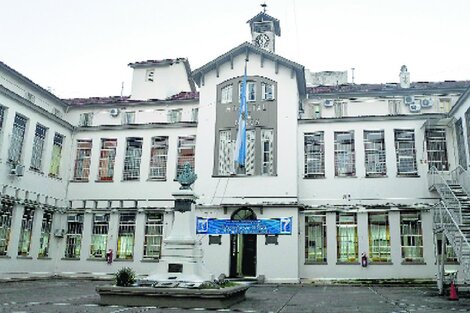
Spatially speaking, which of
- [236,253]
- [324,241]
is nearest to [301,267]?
[324,241]

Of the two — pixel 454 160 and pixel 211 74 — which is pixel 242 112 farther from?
pixel 454 160

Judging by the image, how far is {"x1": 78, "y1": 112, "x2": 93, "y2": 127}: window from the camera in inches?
1246

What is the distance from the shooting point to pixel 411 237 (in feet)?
81.1

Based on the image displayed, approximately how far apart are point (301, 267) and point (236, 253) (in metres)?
3.73

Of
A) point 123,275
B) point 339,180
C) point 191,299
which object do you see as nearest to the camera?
point 191,299

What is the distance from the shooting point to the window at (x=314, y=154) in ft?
87.4

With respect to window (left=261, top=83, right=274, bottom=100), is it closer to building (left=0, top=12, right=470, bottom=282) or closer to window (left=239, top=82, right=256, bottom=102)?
building (left=0, top=12, right=470, bottom=282)

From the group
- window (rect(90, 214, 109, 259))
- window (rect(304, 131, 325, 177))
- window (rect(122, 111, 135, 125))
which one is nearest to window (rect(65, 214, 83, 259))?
window (rect(90, 214, 109, 259))

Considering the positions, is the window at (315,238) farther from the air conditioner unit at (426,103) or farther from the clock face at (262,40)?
the clock face at (262,40)

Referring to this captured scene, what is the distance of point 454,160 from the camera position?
989 inches

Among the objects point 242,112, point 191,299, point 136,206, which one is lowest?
point 191,299

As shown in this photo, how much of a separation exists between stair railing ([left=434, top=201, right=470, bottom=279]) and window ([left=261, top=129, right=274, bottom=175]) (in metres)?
9.32

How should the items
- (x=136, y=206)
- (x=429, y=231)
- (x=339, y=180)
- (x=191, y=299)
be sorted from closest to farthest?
(x=191, y=299) < (x=429, y=231) < (x=339, y=180) < (x=136, y=206)

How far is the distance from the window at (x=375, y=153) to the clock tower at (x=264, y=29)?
9.15 m
